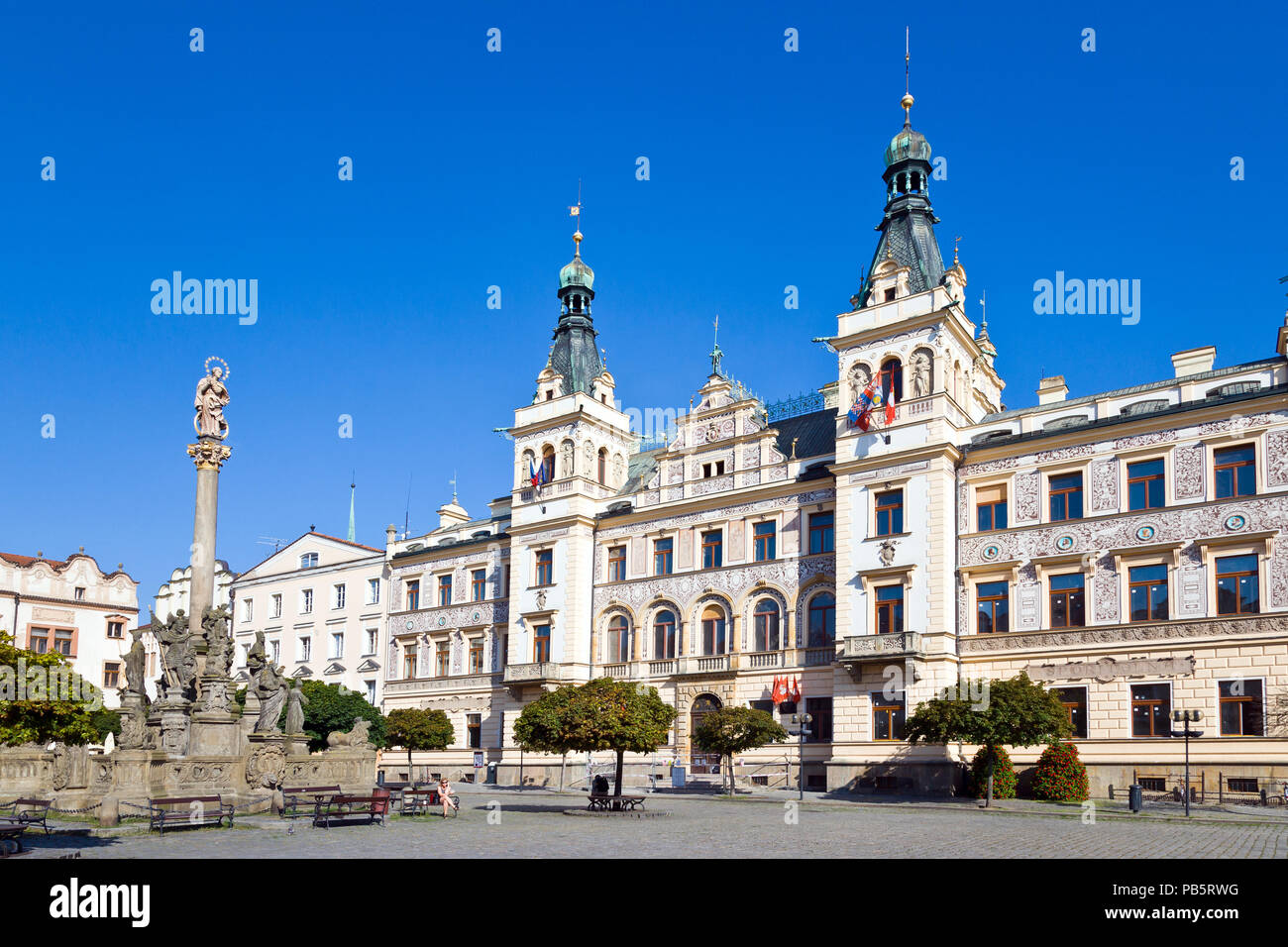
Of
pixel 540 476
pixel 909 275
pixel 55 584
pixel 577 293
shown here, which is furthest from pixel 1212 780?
pixel 55 584

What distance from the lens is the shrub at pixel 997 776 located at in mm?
37562

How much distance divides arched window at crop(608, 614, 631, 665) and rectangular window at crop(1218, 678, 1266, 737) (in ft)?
81.0

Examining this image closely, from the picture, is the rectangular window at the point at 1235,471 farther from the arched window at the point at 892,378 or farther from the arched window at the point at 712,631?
the arched window at the point at 712,631

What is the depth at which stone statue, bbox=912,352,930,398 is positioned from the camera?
44.7 m

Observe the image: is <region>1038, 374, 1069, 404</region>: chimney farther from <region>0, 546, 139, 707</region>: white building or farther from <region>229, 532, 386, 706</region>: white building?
<region>0, 546, 139, 707</region>: white building

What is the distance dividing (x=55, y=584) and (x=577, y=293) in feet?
124

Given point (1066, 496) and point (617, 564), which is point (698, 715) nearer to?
point (617, 564)

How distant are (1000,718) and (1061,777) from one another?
11.6ft

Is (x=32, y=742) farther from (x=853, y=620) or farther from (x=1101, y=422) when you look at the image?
(x=1101, y=422)

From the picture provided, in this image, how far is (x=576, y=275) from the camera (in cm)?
6128

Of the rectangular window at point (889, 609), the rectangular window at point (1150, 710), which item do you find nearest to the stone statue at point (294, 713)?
the rectangular window at point (889, 609)

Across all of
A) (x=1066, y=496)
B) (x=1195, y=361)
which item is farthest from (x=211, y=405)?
(x=1195, y=361)

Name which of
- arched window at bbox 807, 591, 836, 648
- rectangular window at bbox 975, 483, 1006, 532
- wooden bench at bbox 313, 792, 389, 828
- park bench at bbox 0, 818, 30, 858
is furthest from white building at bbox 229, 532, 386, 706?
park bench at bbox 0, 818, 30, 858

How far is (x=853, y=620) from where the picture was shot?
145 feet
